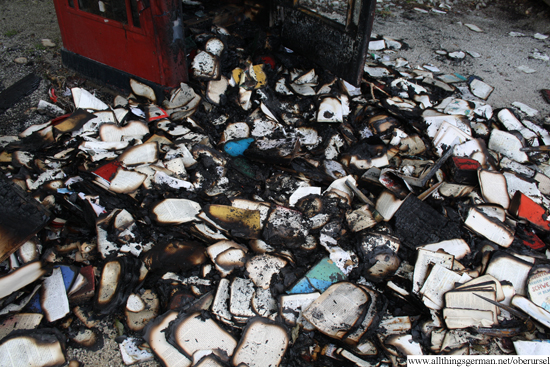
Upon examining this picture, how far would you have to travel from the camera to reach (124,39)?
7.97 ft

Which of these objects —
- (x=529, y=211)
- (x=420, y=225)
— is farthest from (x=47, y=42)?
(x=529, y=211)

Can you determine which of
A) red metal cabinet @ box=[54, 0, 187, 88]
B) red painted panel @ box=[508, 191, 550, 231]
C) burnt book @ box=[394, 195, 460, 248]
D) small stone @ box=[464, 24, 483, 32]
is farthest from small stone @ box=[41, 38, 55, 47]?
small stone @ box=[464, 24, 483, 32]

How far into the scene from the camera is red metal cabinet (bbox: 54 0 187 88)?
222 cm

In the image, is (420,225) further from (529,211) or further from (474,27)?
(474,27)

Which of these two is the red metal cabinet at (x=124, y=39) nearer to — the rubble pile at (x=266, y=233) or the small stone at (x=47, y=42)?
the rubble pile at (x=266, y=233)

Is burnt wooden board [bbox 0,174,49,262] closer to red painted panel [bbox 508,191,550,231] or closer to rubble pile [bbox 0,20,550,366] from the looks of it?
rubble pile [bbox 0,20,550,366]

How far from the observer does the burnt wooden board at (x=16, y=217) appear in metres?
1.45

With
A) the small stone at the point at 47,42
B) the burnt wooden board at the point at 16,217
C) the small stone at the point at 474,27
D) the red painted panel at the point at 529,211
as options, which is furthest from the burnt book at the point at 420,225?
the small stone at the point at 474,27

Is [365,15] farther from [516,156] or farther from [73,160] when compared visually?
[73,160]

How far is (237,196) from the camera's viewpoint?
1910 millimetres

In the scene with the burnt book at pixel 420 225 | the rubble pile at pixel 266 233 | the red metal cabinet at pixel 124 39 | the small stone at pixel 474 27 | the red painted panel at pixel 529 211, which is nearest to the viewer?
the rubble pile at pixel 266 233

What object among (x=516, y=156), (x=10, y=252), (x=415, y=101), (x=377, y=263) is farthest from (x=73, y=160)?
(x=516, y=156)

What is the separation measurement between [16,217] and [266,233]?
45.4 inches

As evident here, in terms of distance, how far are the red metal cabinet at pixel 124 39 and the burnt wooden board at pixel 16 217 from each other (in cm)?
126
